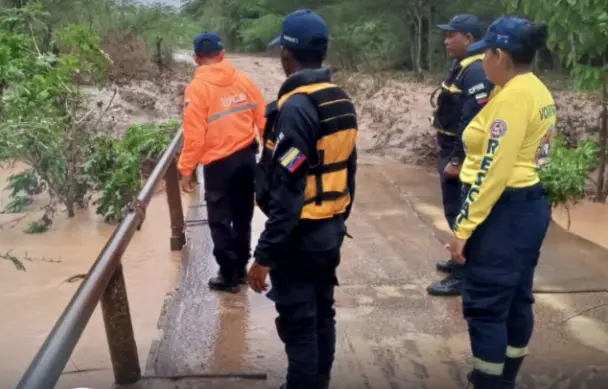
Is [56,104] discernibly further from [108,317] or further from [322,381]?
[322,381]

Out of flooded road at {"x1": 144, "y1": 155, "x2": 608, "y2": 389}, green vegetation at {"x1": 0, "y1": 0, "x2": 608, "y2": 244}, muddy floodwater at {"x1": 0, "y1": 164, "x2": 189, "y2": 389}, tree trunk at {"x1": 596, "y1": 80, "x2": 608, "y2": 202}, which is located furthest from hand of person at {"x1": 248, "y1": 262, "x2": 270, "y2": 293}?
tree trunk at {"x1": 596, "y1": 80, "x2": 608, "y2": 202}

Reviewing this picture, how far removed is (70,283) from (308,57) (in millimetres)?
4415

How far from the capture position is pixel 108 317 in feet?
11.7

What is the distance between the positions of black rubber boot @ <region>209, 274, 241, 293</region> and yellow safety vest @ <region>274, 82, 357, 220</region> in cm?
195

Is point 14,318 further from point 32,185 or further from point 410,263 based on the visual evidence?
point 32,185

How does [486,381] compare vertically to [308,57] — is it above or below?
below

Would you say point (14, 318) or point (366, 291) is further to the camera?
point (14, 318)

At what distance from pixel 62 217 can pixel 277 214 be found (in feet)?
23.1

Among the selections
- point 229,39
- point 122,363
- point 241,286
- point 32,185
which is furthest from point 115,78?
point 229,39

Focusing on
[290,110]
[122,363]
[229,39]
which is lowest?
[229,39]

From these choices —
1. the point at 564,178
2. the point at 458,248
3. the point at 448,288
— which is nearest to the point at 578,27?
the point at 564,178

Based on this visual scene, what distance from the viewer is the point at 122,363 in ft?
12.1

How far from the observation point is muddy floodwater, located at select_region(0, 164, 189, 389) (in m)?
4.87

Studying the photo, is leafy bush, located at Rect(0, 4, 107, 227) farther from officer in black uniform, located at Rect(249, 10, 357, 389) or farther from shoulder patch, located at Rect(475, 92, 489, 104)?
officer in black uniform, located at Rect(249, 10, 357, 389)
